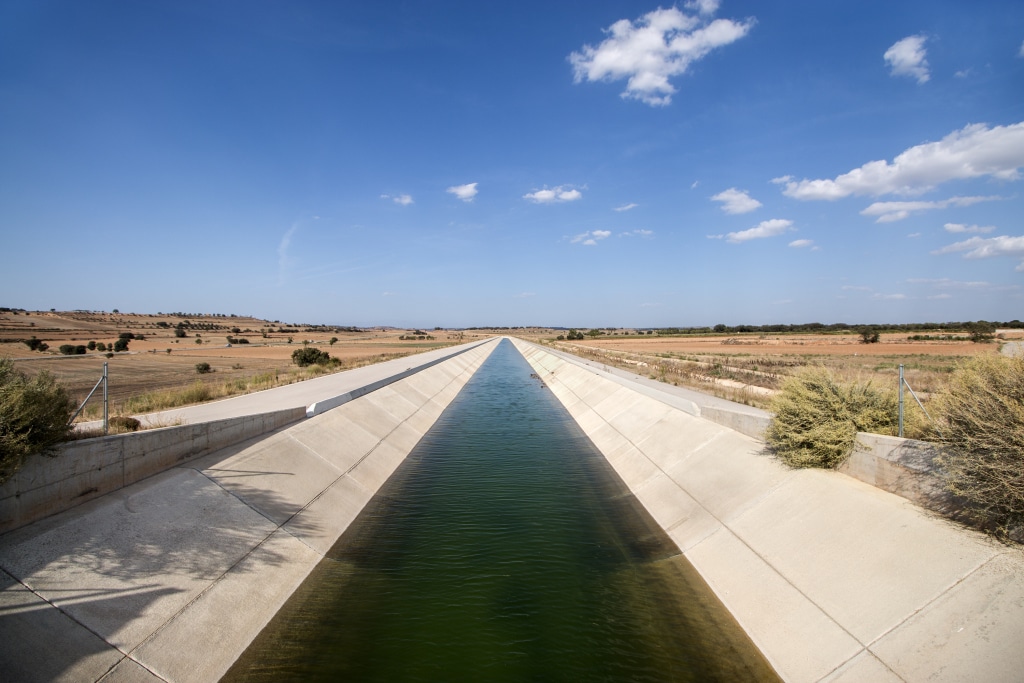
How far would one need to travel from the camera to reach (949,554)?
618 centimetres

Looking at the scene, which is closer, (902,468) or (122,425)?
(902,468)

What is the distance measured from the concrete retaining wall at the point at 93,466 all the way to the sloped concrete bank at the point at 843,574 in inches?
380

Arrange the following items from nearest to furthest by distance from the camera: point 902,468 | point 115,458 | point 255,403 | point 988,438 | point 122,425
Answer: point 988,438
point 902,468
point 115,458
point 122,425
point 255,403

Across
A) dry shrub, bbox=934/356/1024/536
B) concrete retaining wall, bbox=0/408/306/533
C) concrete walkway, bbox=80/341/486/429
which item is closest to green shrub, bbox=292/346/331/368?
concrete walkway, bbox=80/341/486/429

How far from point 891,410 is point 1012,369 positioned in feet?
10.0

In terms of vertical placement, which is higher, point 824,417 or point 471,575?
point 824,417

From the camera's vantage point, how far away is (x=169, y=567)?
7125mm

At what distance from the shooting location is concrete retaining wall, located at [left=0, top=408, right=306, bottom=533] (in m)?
6.72

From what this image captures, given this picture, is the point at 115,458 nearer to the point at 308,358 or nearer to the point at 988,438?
the point at 988,438

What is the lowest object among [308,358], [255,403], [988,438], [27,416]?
[308,358]

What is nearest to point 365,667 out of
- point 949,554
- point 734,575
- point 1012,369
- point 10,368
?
point 734,575

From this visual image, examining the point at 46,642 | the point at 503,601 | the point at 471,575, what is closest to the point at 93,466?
the point at 46,642

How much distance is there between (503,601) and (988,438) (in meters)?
6.93

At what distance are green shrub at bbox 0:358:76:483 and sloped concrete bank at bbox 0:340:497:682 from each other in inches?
38.3
